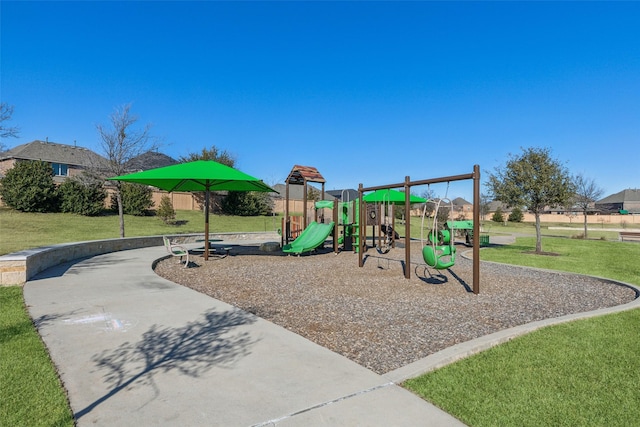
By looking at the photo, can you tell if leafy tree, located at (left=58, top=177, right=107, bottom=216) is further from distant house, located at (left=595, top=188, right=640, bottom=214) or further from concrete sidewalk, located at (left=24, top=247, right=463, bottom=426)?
distant house, located at (left=595, top=188, right=640, bottom=214)

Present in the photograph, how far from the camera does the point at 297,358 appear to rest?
3.78 meters

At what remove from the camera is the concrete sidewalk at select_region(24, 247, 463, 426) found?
2684mm

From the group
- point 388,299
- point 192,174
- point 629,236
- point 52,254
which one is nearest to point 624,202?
point 629,236

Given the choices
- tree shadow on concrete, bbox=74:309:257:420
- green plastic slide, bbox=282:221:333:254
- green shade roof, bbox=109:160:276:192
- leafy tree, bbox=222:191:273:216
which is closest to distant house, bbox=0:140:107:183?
leafy tree, bbox=222:191:273:216

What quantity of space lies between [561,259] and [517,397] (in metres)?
11.8

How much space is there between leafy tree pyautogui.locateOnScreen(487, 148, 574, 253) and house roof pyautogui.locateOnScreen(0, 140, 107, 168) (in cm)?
3199

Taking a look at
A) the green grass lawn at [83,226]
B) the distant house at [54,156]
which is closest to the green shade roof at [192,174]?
the green grass lawn at [83,226]

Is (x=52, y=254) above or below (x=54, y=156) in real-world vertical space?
below

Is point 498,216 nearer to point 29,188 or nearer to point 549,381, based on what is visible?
point 29,188

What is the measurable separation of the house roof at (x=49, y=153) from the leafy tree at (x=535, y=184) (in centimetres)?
3199

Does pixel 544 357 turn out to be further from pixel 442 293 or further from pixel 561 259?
pixel 561 259

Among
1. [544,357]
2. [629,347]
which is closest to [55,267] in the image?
[544,357]

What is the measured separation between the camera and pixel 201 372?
340 centimetres

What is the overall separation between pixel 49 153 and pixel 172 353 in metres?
39.1
